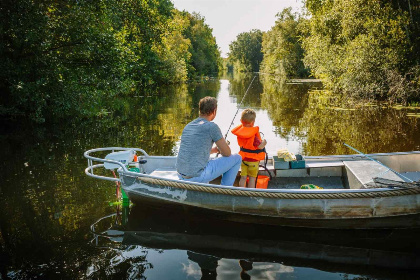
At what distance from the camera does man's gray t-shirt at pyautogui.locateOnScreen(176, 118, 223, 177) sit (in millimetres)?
4602

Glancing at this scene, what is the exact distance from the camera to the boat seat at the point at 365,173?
4957 mm

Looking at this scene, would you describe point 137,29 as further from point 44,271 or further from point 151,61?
point 44,271

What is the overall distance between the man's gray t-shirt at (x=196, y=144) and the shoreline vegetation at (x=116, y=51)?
739 centimetres

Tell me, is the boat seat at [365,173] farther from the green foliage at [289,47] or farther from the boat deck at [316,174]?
the green foliage at [289,47]

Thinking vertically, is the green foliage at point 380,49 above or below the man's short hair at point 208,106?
above

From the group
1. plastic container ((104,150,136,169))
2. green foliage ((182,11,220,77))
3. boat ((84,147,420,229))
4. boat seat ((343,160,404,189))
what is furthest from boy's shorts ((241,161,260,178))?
green foliage ((182,11,220,77))

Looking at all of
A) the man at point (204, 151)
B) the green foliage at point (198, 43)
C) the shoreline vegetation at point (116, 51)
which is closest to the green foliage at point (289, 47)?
the green foliage at point (198, 43)

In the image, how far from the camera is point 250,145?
5.14m

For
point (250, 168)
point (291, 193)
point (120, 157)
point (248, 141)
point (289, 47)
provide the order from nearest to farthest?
point (291, 193), point (248, 141), point (250, 168), point (120, 157), point (289, 47)

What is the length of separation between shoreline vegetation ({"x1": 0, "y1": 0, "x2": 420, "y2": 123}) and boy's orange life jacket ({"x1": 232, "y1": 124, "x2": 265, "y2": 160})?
7.58 metres

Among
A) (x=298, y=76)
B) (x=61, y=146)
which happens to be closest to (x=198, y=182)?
(x=61, y=146)

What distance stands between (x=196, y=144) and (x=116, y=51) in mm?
8417

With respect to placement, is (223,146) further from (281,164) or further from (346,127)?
(346,127)

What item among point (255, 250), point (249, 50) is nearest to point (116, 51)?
point (255, 250)
